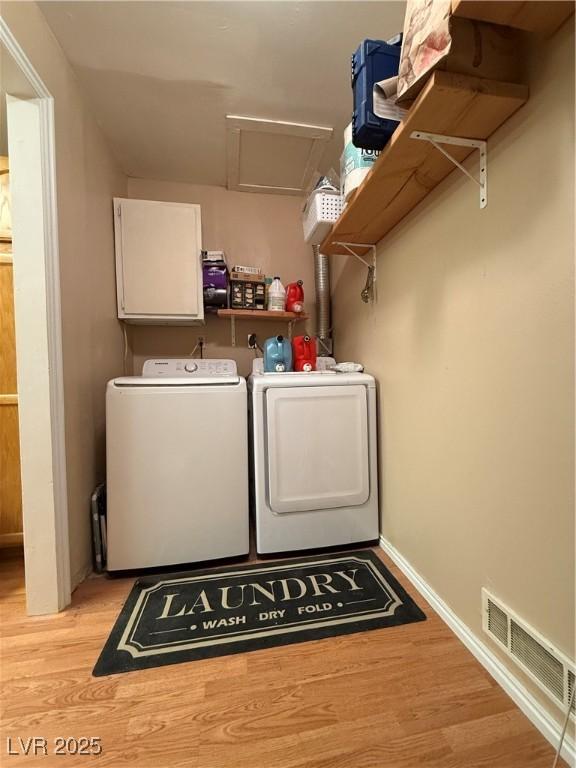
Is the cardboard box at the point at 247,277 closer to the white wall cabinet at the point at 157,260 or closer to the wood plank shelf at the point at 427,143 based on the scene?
the white wall cabinet at the point at 157,260

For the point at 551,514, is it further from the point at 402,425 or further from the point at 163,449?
the point at 163,449

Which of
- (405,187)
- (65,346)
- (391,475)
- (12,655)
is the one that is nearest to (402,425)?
(391,475)

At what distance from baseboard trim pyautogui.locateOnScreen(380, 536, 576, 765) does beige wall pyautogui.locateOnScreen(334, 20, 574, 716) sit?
37 millimetres

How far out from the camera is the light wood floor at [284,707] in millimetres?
845

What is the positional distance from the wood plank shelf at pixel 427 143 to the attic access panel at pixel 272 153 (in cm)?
81

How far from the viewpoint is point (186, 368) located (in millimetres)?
2131

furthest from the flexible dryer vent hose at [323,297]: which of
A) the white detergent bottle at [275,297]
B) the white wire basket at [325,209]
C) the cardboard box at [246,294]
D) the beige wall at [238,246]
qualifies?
the white wire basket at [325,209]

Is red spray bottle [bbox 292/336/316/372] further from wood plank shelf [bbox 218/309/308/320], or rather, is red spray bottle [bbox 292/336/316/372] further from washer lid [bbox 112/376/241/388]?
washer lid [bbox 112/376/241/388]

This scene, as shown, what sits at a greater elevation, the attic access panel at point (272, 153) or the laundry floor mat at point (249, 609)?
the attic access panel at point (272, 153)

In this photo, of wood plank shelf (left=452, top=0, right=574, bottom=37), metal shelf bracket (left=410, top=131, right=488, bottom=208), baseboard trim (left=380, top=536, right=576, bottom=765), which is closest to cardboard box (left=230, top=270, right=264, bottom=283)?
metal shelf bracket (left=410, top=131, right=488, bottom=208)

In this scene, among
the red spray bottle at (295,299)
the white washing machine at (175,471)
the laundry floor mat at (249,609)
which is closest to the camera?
the laundry floor mat at (249,609)

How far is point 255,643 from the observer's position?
1194mm

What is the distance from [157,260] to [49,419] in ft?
4.19

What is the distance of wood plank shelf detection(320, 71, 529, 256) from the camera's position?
0.87m
